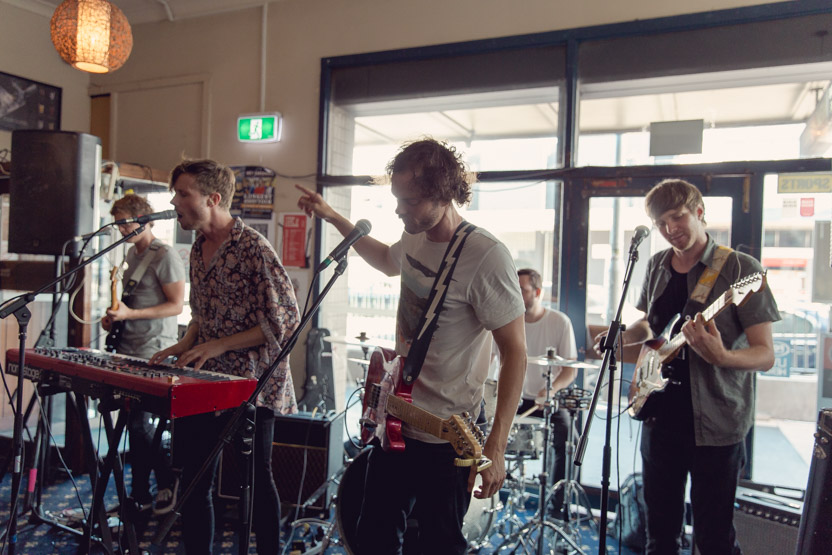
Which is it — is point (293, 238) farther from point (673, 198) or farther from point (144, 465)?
point (673, 198)

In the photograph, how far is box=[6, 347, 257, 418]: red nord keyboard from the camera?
1776mm

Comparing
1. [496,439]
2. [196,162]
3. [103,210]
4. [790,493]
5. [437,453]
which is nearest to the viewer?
[496,439]

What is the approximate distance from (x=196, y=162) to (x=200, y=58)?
3178mm

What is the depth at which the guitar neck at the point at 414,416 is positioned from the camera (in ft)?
5.33

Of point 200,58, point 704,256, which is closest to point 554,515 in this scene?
point 704,256

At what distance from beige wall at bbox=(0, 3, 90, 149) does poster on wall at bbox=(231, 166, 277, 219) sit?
186 centimetres

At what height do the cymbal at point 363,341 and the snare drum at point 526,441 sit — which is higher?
the cymbal at point 363,341

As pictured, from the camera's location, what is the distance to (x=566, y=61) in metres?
3.77

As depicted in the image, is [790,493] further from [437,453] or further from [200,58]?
[200,58]

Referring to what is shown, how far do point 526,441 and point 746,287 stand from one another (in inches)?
59.5

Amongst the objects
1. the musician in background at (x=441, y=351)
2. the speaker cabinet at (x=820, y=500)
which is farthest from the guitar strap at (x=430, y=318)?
the speaker cabinet at (x=820, y=500)

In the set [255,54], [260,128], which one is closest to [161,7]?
[255,54]

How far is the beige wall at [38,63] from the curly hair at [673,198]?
4846mm

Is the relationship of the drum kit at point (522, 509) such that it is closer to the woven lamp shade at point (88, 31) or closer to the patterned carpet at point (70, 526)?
the patterned carpet at point (70, 526)
